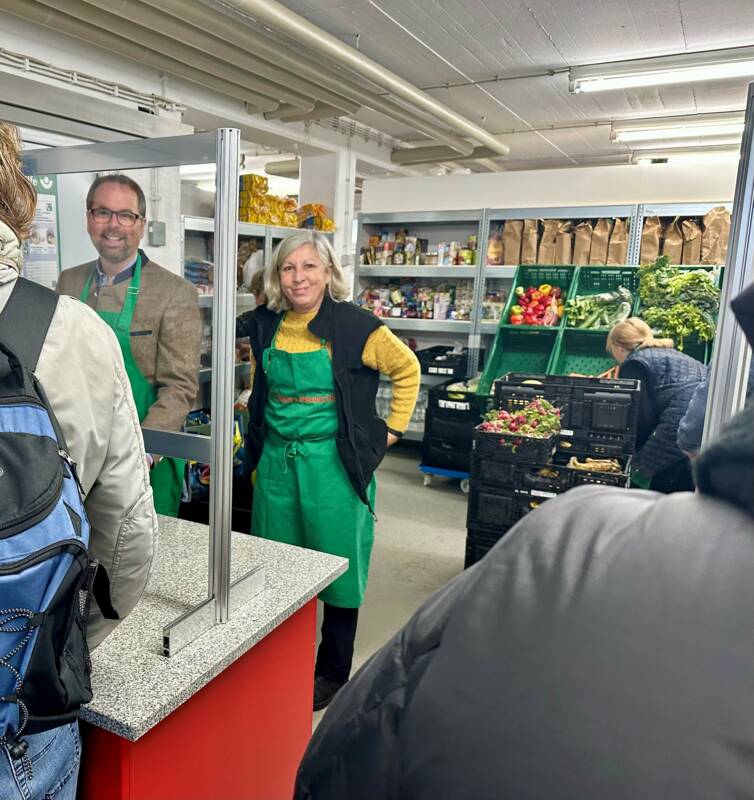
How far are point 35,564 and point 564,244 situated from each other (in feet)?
19.1

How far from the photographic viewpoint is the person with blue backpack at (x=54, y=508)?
35.1 inches

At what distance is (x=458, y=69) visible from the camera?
5.71 metres

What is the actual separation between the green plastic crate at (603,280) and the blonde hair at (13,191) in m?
4.98

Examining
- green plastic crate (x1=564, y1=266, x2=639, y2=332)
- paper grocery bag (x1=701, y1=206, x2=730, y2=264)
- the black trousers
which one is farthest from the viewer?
green plastic crate (x1=564, y1=266, x2=639, y2=332)

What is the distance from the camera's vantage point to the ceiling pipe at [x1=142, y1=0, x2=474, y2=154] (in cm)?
385

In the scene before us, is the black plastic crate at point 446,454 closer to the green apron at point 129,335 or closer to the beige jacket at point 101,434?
the green apron at point 129,335

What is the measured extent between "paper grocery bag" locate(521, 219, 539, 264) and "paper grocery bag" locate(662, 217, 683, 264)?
113 centimetres

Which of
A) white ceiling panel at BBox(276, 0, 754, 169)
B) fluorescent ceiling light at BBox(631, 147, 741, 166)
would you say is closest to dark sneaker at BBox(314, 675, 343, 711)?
white ceiling panel at BBox(276, 0, 754, 169)

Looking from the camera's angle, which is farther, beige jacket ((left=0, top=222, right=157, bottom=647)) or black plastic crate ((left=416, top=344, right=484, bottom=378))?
black plastic crate ((left=416, top=344, right=484, bottom=378))

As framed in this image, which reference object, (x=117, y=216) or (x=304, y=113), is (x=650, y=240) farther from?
(x=117, y=216)

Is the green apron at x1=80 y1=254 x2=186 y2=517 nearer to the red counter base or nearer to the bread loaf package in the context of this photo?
the red counter base

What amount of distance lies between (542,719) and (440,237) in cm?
699

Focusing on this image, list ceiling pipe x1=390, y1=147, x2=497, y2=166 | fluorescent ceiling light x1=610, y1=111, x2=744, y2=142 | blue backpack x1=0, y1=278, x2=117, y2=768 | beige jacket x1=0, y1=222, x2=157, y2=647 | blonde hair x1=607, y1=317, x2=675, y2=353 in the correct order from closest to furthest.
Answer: blue backpack x1=0, y1=278, x2=117, y2=768 → beige jacket x1=0, y1=222, x2=157, y2=647 → blonde hair x1=607, y1=317, x2=675, y2=353 → fluorescent ceiling light x1=610, y1=111, x2=744, y2=142 → ceiling pipe x1=390, y1=147, x2=497, y2=166

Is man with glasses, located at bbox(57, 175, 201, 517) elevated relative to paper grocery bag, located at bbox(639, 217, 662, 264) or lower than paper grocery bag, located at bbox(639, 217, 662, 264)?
lower
